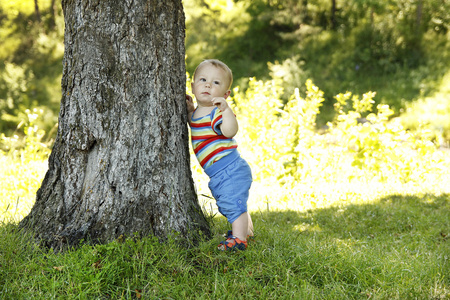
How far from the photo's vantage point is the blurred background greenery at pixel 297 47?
12.7 meters

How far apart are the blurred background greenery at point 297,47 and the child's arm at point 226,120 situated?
9.17m

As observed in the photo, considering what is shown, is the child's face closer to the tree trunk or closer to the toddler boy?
the toddler boy

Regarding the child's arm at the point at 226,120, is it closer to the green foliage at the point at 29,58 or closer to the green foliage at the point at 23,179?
the green foliage at the point at 23,179

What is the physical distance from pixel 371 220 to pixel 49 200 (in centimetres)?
283

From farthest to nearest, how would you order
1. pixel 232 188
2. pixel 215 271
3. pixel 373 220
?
pixel 373 220 < pixel 232 188 < pixel 215 271

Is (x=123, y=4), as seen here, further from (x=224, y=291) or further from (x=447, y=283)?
(x=447, y=283)

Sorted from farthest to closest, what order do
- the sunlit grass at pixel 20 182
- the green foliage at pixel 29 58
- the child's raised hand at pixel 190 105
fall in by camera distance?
1. the green foliage at pixel 29 58
2. the sunlit grass at pixel 20 182
3. the child's raised hand at pixel 190 105

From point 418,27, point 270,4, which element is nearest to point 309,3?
point 270,4

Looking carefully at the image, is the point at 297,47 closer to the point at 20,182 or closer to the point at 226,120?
the point at 20,182

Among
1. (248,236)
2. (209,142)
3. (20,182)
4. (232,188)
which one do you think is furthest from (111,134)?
(20,182)

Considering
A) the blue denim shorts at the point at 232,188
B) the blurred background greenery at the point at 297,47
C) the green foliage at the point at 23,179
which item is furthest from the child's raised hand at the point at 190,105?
the blurred background greenery at the point at 297,47

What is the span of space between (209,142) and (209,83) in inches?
15.4

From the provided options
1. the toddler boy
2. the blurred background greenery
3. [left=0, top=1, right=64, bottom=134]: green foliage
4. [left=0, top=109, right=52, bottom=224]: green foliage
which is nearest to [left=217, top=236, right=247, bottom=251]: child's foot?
the toddler boy

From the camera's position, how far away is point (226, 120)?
8.47 feet
